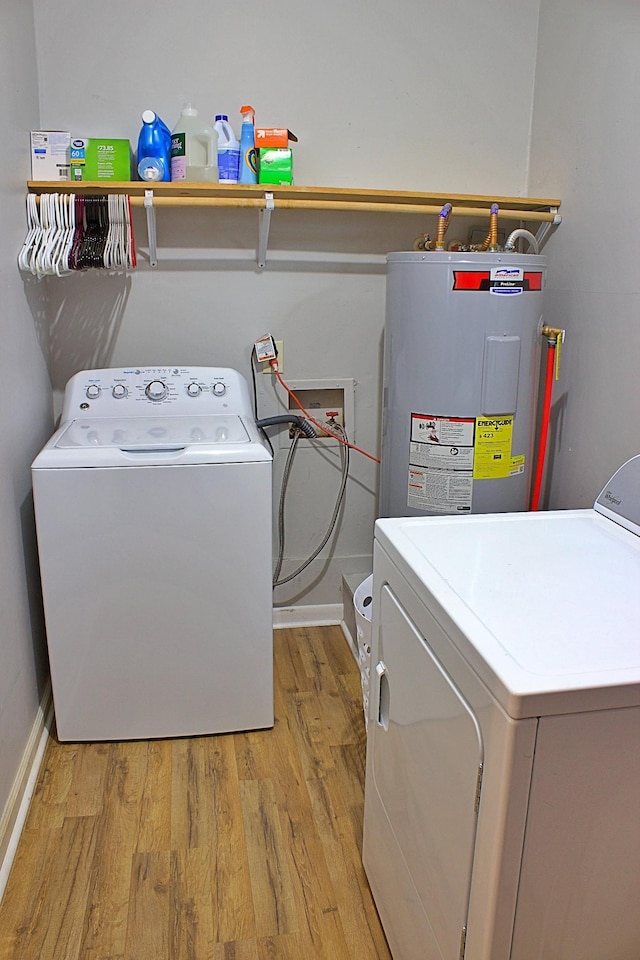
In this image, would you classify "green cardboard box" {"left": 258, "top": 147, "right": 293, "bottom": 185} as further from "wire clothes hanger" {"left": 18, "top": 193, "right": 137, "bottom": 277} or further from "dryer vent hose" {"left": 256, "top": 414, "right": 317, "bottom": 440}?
"dryer vent hose" {"left": 256, "top": 414, "right": 317, "bottom": 440}

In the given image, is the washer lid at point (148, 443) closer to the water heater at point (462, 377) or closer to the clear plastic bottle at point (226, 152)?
the water heater at point (462, 377)

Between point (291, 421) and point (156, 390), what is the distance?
0.48 meters

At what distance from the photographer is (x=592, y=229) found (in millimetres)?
2133

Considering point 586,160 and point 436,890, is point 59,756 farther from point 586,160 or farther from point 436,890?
point 586,160

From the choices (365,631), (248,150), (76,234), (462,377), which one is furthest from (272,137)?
(365,631)

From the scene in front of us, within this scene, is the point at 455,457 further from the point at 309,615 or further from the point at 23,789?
the point at 23,789

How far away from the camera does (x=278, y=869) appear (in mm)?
1727

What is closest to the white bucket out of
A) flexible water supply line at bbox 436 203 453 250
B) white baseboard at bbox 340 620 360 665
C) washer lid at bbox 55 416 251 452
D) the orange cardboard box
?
white baseboard at bbox 340 620 360 665

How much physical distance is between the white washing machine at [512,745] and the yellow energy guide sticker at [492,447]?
2.05ft

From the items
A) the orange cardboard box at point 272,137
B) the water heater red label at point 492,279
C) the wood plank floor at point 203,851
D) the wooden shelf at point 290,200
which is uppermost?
the orange cardboard box at point 272,137

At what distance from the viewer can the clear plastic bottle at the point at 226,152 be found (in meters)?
2.23

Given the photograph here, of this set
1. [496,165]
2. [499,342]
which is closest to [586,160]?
[496,165]

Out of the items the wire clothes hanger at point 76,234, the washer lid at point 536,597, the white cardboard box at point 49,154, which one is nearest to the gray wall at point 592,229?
the washer lid at point 536,597

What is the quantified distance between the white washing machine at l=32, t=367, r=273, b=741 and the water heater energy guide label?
41cm
